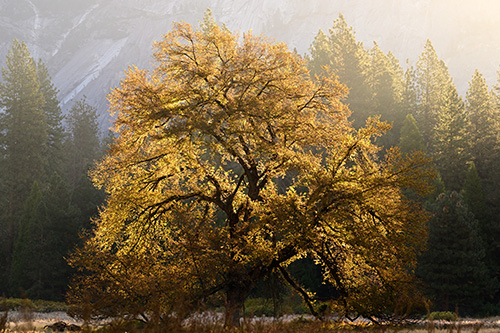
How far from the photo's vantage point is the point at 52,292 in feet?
113

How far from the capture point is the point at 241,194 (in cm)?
1512

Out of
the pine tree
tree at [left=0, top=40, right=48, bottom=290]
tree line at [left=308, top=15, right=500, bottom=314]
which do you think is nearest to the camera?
tree line at [left=308, top=15, right=500, bottom=314]

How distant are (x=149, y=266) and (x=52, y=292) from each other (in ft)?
83.7

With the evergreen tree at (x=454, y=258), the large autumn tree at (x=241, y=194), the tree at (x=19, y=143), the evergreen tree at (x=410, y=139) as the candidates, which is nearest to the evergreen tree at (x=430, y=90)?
the evergreen tree at (x=410, y=139)

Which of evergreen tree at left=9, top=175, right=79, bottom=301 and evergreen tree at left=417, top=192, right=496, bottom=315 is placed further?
evergreen tree at left=9, top=175, right=79, bottom=301

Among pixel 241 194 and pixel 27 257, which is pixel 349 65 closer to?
pixel 241 194

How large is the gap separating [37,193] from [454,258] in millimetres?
32361

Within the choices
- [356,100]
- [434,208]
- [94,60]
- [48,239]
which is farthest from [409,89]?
[94,60]

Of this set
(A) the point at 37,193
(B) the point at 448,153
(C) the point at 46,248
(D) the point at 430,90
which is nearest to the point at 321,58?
(D) the point at 430,90

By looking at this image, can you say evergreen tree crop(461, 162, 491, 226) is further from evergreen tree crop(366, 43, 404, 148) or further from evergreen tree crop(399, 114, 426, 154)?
evergreen tree crop(366, 43, 404, 148)

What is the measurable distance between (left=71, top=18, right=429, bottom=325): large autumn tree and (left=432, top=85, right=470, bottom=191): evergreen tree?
25.6 m

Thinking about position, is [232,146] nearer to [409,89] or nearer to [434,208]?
[434,208]

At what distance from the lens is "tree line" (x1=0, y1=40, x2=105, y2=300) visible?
1368 inches

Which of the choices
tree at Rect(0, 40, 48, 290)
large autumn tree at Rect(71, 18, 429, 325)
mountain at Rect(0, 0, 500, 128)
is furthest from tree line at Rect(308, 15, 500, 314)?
mountain at Rect(0, 0, 500, 128)
